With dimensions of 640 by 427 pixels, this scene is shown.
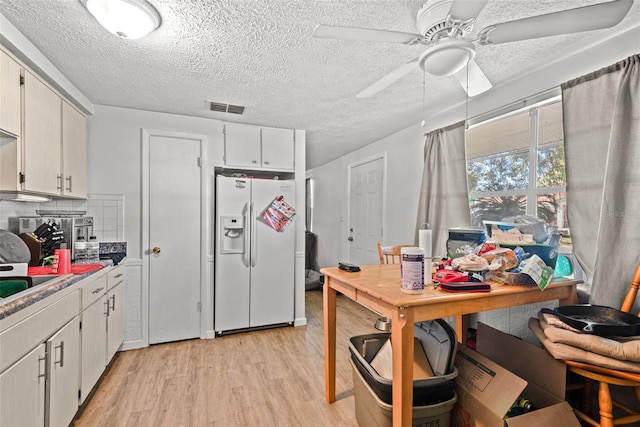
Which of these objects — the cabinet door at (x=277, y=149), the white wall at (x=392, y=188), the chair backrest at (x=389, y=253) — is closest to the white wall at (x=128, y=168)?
the cabinet door at (x=277, y=149)

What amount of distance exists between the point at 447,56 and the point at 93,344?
9.25 ft

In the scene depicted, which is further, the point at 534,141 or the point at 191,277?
the point at 191,277

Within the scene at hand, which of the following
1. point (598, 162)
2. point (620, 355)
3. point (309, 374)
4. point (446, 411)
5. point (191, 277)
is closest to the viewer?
point (620, 355)

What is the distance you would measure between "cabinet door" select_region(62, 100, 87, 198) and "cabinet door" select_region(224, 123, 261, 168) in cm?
128

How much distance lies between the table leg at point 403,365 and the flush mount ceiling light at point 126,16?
1922mm

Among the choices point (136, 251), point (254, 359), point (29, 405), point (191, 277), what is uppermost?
point (136, 251)

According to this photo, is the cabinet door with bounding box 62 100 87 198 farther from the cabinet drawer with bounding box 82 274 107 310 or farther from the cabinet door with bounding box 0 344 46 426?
the cabinet door with bounding box 0 344 46 426

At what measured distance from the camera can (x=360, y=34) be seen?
1243 millimetres

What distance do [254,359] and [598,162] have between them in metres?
2.98

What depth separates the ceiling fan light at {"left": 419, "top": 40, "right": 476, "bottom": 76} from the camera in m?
1.28

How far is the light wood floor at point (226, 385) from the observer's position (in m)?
1.94

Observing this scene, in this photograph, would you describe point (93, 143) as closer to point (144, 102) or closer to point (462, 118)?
point (144, 102)

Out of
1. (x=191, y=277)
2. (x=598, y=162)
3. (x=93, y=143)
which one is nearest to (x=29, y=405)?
(x=191, y=277)

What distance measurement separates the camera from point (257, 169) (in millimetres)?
3551
